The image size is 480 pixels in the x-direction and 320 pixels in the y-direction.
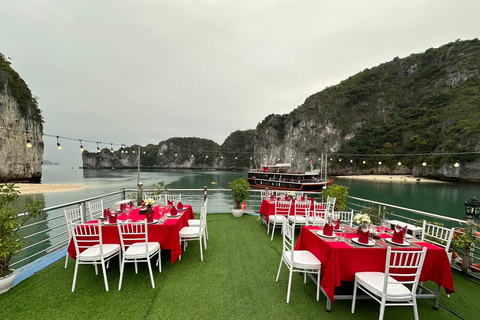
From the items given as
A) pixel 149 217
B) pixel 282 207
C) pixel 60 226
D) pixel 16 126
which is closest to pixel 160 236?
pixel 149 217

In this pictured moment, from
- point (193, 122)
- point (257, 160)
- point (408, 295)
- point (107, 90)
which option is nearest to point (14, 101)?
point (107, 90)

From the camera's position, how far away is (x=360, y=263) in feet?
6.71

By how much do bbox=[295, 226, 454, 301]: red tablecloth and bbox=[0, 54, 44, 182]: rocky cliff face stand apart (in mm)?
33875

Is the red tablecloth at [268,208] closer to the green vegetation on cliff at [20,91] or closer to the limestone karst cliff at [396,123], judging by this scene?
the limestone karst cliff at [396,123]

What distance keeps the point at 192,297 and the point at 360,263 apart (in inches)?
79.2

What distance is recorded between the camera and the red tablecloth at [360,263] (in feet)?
6.44

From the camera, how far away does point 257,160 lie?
248ft

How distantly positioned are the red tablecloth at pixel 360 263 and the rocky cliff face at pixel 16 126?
111ft

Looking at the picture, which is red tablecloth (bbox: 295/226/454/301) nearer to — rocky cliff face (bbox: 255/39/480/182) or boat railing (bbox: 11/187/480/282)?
boat railing (bbox: 11/187/480/282)

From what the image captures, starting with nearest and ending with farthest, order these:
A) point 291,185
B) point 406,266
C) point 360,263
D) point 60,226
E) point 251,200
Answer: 1. point 406,266
2. point 360,263
3. point 60,226
4. point 251,200
5. point 291,185

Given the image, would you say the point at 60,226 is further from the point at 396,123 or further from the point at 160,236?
the point at 396,123

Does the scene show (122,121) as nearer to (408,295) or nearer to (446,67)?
(408,295)

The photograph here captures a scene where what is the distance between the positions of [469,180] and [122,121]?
55289mm

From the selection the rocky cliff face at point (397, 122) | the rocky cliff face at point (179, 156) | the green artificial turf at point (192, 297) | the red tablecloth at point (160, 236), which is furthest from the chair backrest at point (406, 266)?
the rocky cliff face at point (179, 156)
